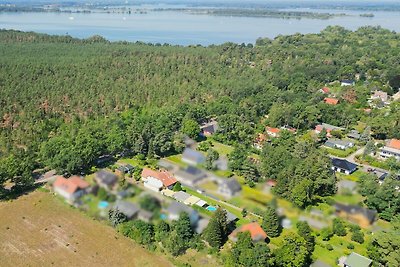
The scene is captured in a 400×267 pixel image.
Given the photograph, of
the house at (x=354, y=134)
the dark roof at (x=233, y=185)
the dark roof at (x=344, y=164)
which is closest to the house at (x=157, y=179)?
the dark roof at (x=233, y=185)

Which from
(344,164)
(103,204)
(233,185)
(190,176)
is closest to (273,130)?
(344,164)

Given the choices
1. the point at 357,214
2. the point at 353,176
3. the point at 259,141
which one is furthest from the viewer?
the point at 259,141

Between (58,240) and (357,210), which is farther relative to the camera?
(357,210)

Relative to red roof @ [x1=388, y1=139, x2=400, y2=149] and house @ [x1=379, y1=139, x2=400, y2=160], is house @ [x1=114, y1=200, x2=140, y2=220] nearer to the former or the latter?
house @ [x1=379, y1=139, x2=400, y2=160]

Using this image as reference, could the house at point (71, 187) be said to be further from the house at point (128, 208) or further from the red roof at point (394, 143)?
the red roof at point (394, 143)

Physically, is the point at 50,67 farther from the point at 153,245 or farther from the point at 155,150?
the point at 153,245

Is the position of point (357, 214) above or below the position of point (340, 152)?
above

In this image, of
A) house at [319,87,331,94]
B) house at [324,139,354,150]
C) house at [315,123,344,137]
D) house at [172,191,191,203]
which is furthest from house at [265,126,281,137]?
house at [319,87,331,94]

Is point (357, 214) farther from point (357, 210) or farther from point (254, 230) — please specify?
point (254, 230)
